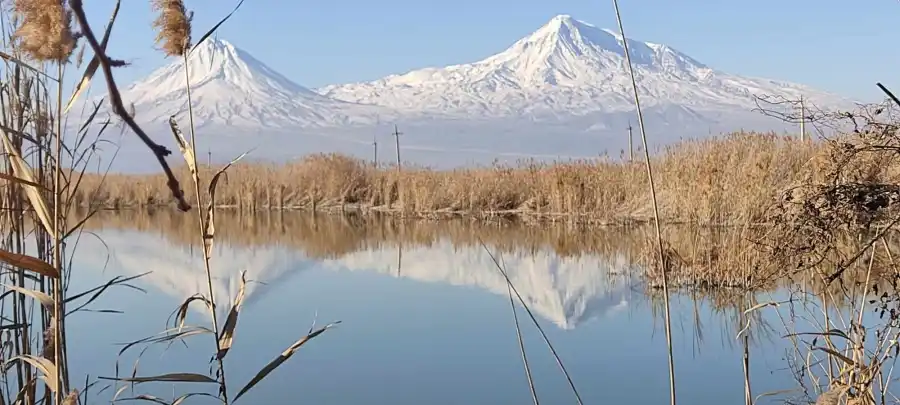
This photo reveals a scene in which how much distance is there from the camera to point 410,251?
8.16m

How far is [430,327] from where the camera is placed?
4785 millimetres

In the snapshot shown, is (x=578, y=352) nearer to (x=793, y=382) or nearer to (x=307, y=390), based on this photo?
(x=793, y=382)

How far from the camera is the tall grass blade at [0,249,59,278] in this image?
85 cm

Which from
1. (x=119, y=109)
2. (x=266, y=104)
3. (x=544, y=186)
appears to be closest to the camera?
(x=119, y=109)

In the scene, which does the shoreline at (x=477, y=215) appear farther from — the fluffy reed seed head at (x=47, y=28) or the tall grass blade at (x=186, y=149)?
the fluffy reed seed head at (x=47, y=28)

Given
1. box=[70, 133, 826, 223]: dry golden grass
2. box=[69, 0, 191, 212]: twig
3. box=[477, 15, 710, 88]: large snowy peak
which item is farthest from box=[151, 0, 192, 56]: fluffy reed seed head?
box=[477, 15, 710, 88]: large snowy peak

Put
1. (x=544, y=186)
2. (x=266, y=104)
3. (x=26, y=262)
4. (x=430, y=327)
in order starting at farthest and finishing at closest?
(x=266, y=104), (x=544, y=186), (x=430, y=327), (x=26, y=262)

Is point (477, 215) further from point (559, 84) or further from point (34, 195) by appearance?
point (559, 84)

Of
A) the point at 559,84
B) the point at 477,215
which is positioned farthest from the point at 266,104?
the point at 477,215

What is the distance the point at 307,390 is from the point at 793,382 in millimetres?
1886

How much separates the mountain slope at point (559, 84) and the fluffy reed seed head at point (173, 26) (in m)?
87.5

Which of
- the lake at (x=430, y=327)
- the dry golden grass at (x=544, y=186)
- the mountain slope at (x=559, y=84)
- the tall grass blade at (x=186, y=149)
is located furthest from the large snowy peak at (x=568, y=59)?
the tall grass blade at (x=186, y=149)

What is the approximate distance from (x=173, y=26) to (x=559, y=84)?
104943 mm

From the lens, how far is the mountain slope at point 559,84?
300 ft
